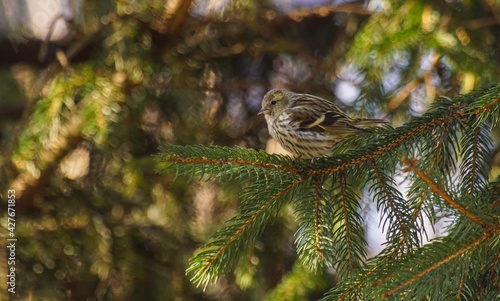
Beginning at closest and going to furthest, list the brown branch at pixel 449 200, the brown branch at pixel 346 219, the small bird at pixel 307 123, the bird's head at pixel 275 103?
1. the brown branch at pixel 449 200
2. the brown branch at pixel 346 219
3. the small bird at pixel 307 123
4. the bird's head at pixel 275 103

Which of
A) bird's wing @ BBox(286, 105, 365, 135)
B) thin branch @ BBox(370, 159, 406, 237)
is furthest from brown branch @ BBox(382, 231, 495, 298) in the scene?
bird's wing @ BBox(286, 105, 365, 135)

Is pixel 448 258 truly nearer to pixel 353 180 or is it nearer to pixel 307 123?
pixel 353 180

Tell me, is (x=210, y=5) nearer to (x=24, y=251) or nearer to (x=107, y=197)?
(x=107, y=197)

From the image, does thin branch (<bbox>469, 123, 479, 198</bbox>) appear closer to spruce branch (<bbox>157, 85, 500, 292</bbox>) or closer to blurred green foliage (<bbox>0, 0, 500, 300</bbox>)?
spruce branch (<bbox>157, 85, 500, 292</bbox>)

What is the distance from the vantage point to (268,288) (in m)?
2.64

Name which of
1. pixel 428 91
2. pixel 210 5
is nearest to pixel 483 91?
pixel 428 91

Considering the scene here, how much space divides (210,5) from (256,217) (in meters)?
1.77

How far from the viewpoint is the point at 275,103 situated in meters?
2.54

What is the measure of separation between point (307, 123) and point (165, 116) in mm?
940

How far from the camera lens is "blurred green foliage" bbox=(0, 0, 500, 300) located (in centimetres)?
223

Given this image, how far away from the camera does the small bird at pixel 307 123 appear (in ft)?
6.92

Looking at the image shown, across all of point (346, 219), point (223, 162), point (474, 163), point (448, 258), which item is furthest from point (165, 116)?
point (448, 258)

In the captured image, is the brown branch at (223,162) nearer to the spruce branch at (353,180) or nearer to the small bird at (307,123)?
the spruce branch at (353,180)

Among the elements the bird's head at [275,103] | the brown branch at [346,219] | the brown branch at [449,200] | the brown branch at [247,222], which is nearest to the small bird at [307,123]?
the bird's head at [275,103]
